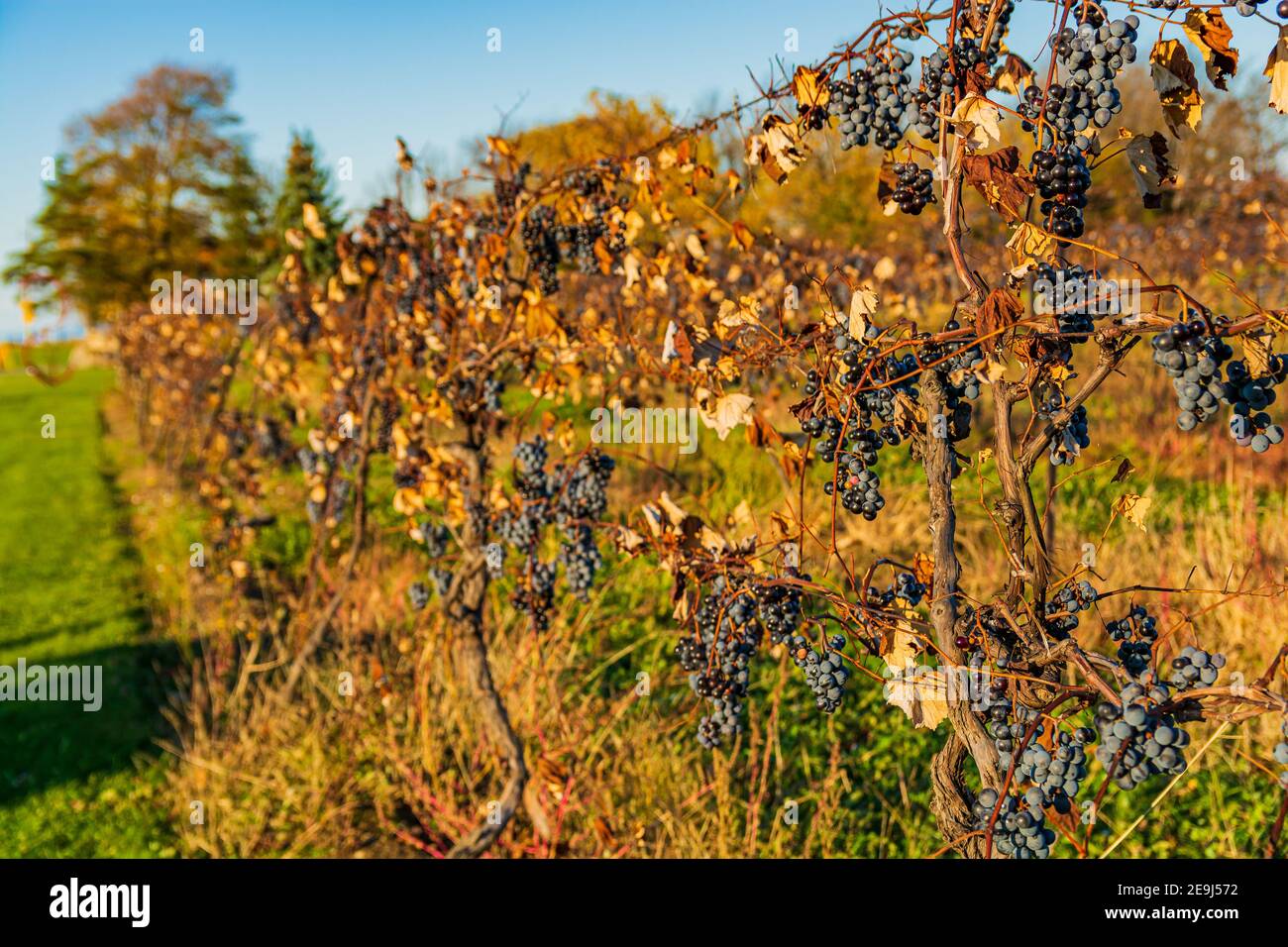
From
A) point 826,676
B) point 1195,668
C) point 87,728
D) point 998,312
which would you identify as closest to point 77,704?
point 87,728

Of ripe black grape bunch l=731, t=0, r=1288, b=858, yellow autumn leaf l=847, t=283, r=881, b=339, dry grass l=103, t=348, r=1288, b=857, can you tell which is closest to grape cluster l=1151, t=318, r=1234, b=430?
ripe black grape bunch l=731, t=0, r=1288, b=858

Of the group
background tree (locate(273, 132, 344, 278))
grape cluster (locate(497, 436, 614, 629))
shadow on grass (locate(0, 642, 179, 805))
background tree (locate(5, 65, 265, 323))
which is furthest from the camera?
background tree (locate(5, 65, 265, 323))

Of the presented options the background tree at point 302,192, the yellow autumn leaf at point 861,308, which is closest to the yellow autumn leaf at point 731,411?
the yellow autumn leaf at point 861,308

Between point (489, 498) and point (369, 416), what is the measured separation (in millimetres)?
1308

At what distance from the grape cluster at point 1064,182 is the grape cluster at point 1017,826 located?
3.15 feet

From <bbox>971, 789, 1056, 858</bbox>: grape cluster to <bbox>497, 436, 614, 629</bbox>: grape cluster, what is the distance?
158 centimetres

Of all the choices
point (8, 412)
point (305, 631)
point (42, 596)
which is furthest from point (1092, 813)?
point (8, 412)

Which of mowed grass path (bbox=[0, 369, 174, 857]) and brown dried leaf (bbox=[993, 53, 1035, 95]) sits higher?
brown dried leaf (bbox=[993, 53, 1035, 95])

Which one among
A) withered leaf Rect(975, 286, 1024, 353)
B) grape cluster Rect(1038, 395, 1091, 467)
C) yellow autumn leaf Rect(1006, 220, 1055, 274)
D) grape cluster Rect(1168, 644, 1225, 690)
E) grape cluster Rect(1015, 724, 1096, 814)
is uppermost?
yellow autumn leaf Rect(1006, 220, 1055, 274)

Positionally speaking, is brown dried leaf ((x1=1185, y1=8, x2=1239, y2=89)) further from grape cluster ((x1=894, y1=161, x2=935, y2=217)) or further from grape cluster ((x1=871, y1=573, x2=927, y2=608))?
grape cluster ((x1=871, y1=573, x2=927, y2=608))

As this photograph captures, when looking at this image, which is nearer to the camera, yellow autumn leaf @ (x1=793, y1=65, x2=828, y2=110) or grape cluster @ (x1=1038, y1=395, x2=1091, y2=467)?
grape cluster @ (x1=1038, y1=395, x2=1091, y2=467)

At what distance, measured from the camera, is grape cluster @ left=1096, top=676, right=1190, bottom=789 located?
1.34 meters

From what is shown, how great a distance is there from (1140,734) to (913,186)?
3.34 ft

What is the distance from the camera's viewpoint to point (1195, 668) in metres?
1.47
